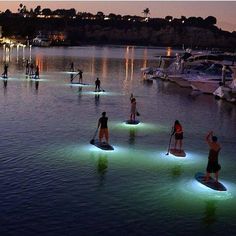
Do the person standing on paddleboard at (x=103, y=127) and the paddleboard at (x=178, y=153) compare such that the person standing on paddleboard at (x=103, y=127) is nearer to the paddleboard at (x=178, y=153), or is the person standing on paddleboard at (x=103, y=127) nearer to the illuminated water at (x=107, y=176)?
the illuminated water at (x=107, y=176)

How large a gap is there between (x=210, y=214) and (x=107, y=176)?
6160 mm

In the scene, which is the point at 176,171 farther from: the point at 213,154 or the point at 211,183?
the point at 213,154

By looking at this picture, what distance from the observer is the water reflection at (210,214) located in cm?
1994

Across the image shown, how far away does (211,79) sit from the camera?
70500 mm

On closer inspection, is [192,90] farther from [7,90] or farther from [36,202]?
[36,202]

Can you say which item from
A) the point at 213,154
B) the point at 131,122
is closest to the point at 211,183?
the point at 213,154

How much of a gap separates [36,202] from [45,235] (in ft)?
10.7

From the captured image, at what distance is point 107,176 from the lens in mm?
24875

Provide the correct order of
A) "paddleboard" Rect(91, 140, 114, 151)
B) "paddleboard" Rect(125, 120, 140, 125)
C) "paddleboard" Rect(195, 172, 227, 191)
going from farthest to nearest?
"paddleboard" Rect(125, 120, 140, 125) < "paddleboard" Rect(91, 140, 114, 151) < "paddleboard" Rect(195, 172, 227, 191)

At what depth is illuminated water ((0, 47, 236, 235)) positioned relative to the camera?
63.1ft

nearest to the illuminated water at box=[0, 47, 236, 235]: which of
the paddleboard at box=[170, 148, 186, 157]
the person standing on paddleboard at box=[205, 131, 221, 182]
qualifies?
the paddleboard at box=[170, 148, 186, 157]

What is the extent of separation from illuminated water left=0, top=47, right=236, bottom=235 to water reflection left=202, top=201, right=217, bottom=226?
0.04 m

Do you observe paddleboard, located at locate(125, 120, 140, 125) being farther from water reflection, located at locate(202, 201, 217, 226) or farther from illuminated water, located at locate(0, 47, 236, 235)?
water reflection, located at locate(202, 201, 217, 226)

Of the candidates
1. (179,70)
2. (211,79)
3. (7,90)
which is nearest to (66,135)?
(7,90)
